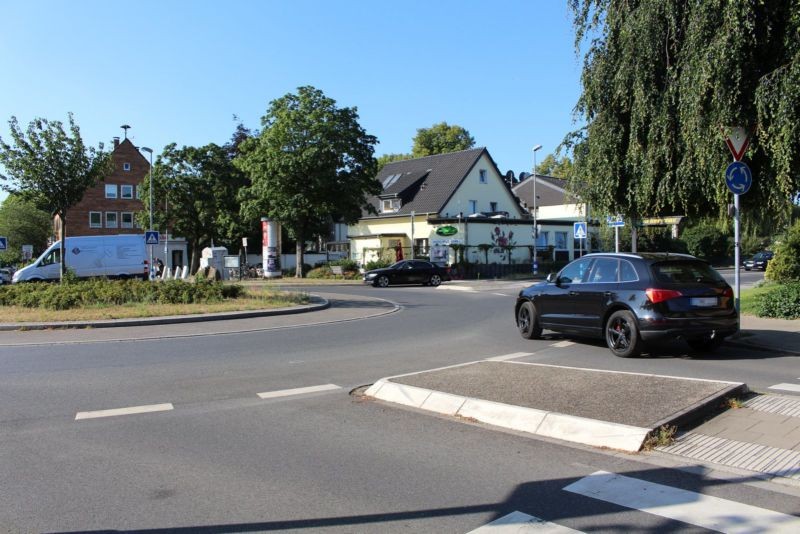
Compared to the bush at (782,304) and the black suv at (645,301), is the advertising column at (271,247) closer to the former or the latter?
the bush at (782,304)

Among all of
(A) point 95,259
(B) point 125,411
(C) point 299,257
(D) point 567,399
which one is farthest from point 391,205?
(D) point 567,399

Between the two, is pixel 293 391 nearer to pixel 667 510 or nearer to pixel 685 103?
pixel 667 510

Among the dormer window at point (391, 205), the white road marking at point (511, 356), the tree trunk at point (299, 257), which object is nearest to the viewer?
the white road marking at point (511, 356)

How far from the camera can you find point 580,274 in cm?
1095

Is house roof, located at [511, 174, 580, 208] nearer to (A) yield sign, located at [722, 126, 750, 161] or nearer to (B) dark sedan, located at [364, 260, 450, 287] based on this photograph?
(B) dark sedan, located at [364, 260, 450, 287]

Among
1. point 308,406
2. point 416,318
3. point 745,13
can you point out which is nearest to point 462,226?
point 416,318

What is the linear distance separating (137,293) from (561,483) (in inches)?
658

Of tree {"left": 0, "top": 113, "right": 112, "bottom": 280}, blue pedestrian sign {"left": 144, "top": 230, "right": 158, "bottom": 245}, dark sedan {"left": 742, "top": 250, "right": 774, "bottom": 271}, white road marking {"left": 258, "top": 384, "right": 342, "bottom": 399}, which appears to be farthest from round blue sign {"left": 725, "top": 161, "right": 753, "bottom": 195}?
dark sedan {"left": 742, "top": 250, "right": 774, "bottom": 271}

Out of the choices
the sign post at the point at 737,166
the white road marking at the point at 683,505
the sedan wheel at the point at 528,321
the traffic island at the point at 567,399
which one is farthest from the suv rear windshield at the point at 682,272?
the white road marking at the point at 683,505

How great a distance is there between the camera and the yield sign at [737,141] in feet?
34.1

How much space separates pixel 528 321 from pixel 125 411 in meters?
7.76

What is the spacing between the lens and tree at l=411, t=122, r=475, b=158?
73000mm

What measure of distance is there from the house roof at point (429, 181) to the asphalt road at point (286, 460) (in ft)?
118

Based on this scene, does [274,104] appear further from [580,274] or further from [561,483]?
[561,483]
